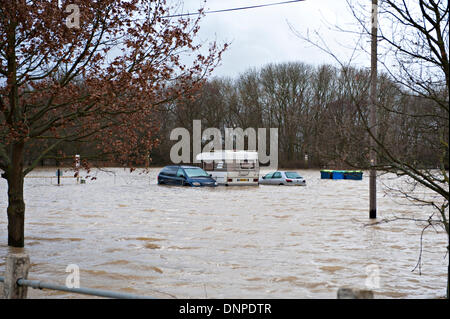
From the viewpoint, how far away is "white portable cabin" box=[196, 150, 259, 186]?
1428 inches

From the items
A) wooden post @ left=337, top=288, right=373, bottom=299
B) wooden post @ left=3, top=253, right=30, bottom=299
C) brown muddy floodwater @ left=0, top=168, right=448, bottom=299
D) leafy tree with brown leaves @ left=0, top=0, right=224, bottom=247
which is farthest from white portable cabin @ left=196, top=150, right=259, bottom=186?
wooden post @ left=337, top=288, right=373, bottom=299

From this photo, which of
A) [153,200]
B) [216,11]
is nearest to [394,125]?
[216,11]

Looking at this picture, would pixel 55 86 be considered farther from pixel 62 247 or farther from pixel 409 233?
pixel 409 233

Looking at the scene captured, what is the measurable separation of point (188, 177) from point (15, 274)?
28.7 metres

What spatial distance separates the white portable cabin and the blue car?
5.26 feet

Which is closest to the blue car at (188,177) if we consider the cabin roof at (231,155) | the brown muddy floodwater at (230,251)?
the cabin roof at (231,155)

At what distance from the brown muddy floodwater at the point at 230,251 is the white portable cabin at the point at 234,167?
13980 mm

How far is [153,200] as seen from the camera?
2597 centimetres

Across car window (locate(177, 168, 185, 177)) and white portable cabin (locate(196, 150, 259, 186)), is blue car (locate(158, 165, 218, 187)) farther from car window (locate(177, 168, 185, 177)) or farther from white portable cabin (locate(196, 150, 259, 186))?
white portable cabin (locate(196, 150, 259, 186))

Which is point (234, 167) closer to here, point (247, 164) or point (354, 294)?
point (247, 164)

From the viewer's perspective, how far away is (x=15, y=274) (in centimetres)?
566

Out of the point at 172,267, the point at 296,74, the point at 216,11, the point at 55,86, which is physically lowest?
the point at 172,267

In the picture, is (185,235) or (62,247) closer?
(62,247)

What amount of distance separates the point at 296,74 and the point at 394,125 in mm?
60373
